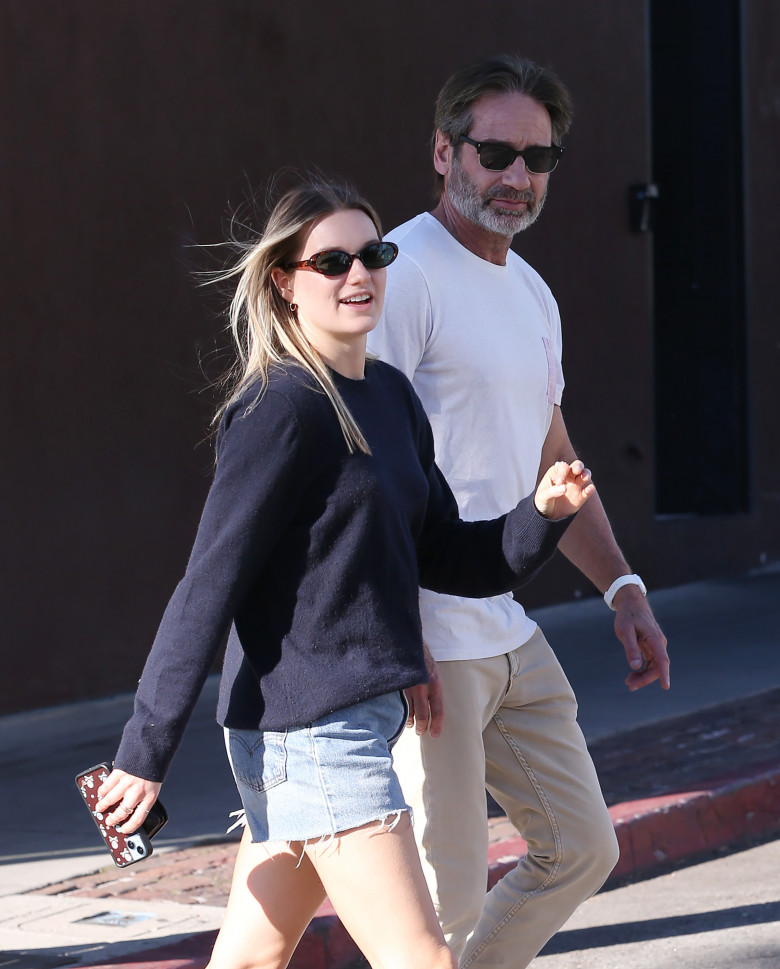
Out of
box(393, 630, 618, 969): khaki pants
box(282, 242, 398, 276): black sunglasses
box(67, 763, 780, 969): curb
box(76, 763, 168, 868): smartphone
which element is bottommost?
box(67, 763, 780, 969): curb

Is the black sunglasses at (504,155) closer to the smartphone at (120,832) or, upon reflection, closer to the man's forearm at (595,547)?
→ the man's forearm at (595,547)

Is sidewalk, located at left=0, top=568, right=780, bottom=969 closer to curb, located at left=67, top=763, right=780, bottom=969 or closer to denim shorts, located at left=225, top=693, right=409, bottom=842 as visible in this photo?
curb, located at left=67, top=763, right=780, bottom=969

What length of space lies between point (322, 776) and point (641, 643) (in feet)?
3.72

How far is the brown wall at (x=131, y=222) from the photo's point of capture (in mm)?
7344

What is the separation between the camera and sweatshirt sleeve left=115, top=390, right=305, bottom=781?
2.50 metres

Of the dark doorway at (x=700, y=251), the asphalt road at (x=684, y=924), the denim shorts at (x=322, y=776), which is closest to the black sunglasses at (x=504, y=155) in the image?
the denim shorts at (x=322, y=776)

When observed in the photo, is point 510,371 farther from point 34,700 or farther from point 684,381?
point 684,381

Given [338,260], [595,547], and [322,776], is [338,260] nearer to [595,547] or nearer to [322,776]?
Result: [322,776]

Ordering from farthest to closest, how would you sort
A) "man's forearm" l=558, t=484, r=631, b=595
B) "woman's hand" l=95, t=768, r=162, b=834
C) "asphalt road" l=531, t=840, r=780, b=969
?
"asphalt road" l=531, t=840, r=780, b=969 < "man's forearm" l=558, t=484, r=631, b=595 < "woman's hand" l=95, t=768, r=162, b=834

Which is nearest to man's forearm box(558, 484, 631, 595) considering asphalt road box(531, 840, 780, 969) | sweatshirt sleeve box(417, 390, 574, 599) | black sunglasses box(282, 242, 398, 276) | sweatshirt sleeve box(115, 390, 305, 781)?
sweatshirt sleeve box(417, 390, 574, 599)

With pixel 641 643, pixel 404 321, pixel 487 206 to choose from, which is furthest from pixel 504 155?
pixel 641 643

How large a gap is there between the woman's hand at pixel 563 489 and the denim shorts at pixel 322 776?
0.47 metres

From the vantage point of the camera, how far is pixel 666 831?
559cm

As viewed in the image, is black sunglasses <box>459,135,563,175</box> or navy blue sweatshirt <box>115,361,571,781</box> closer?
navy blue sweatshirt <box>115,361,571,781</box>
